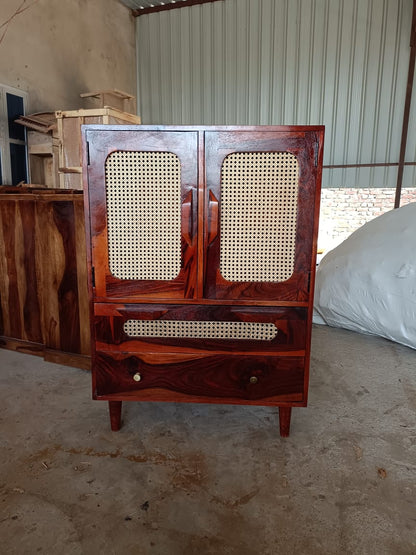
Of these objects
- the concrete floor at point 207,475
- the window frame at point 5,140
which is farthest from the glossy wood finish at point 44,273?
the window frame at point 5,140

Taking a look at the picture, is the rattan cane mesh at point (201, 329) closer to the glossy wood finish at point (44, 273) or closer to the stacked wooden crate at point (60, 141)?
the glossy wood finish at point (44, 273)

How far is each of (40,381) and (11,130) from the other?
2.65 metres

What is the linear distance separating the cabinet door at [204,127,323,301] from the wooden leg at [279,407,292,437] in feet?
1.48

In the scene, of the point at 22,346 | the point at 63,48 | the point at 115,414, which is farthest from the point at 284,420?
the point at 63,48

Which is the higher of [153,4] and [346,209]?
[153,4]

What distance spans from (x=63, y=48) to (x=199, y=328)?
413 cm

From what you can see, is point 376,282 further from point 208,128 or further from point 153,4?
point 153,4

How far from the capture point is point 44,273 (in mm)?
2129

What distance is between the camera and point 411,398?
1.86 m

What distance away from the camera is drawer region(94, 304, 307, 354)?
55.8 inches

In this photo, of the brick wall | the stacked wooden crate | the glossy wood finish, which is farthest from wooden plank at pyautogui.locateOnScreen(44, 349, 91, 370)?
the brick wall

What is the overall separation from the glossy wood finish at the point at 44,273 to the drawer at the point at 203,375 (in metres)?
0.68

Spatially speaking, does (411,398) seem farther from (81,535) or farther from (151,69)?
(151,69)

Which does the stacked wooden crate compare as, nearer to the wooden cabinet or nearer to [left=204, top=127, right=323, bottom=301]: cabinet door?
the wooden cabinet
